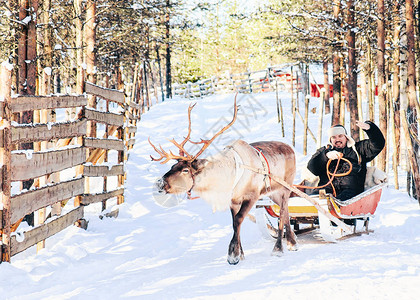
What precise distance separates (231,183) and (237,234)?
553 mm

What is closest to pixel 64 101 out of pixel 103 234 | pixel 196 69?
pixel 103 234

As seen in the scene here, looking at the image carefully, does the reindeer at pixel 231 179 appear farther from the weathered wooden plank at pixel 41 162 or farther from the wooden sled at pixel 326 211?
the weathered wooden plank at pixel 41 162

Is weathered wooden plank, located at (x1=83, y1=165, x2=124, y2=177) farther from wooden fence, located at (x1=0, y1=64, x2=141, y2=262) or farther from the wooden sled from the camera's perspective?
the wooden sled

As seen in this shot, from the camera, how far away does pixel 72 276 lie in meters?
4.82

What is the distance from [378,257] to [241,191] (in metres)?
1.58

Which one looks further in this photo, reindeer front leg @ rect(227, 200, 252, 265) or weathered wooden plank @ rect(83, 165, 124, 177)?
weathered wooden plank @ rect(83, 165, 124, 177)

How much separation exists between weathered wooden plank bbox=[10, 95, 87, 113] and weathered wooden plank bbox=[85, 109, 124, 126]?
49 cm

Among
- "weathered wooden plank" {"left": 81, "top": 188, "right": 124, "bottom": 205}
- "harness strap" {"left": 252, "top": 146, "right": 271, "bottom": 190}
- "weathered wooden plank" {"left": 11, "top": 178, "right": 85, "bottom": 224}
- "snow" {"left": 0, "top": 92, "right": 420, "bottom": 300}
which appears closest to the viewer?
"snow" {"left": 0, "top": 92, "right": 420, "bottom": 300}

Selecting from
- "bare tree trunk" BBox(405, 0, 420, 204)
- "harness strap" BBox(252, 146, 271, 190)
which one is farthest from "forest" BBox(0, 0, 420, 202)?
"harness strap" BBox(252, 146, 271, 190)

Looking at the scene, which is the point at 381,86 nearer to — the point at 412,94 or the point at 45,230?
the point at 412,94

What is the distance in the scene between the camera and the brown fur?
5043mm

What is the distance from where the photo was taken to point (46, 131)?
219 inches

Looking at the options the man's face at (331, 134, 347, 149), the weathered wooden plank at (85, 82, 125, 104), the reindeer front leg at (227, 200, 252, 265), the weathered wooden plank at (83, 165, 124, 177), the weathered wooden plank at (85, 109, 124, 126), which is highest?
the weathered wooden plank at (85, 82, 125, 104)

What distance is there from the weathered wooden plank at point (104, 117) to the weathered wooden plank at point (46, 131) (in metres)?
0.34
